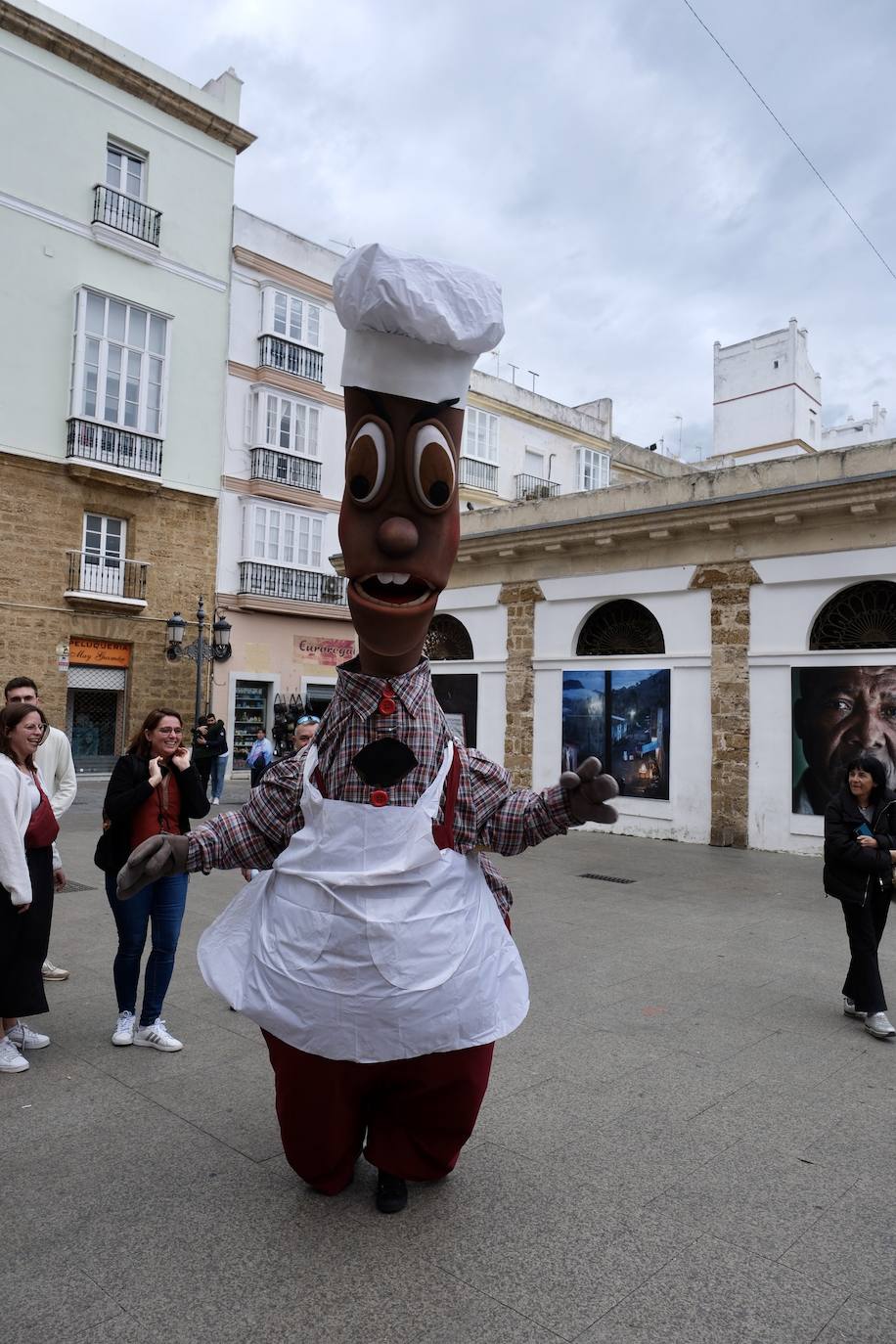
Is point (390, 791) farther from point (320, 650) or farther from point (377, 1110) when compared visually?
point (320, 650)

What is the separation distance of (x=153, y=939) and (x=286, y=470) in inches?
726

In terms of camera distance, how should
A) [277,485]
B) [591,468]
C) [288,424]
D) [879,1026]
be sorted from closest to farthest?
[879,1026] → [277,485] → [288,424] → [591,468]

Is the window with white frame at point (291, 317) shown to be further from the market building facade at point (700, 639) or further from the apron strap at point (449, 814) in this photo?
the apron strap at point (449, 814)

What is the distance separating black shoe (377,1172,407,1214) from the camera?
296 centimetres

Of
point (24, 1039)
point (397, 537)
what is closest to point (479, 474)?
point (24, 1039)

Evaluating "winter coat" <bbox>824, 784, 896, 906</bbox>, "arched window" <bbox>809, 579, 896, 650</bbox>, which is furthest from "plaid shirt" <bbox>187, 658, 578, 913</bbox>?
"arched window" <bbox>809, 579, 896, 650</bbox>

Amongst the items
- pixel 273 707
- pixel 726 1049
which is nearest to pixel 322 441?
pixel 273 707

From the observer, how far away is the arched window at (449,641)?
14.4 meters

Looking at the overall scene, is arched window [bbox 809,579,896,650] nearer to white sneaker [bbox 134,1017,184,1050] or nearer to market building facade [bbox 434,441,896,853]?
market building facade [bbox 434,441,896,853]

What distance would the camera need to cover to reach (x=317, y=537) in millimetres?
22328

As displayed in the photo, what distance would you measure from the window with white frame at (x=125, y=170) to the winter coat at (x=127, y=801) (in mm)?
18028

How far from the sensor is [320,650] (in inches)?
891

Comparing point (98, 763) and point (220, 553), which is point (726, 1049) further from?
point (220, 553)

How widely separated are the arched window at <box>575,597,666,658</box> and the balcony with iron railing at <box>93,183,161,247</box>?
1284 cm
